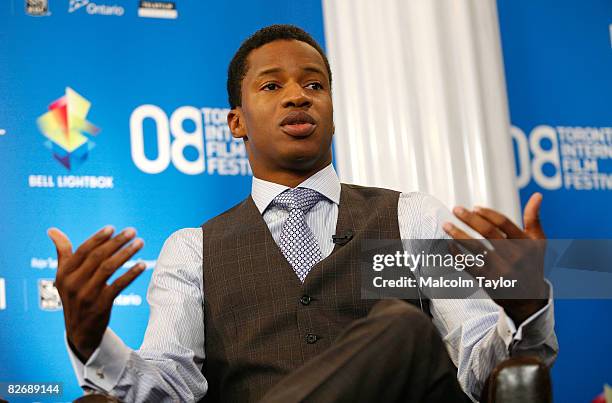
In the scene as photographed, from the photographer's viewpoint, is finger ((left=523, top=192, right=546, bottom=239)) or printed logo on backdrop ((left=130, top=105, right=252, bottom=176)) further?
printed logo on backdrop ((left=130, top=105, right=252, bottom=176))

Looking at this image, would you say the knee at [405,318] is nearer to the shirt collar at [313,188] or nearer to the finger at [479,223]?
the finger at [479,223]

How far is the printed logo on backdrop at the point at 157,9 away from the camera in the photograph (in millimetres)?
3258

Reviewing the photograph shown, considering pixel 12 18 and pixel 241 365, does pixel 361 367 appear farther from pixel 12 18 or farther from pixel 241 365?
pixel 12 18

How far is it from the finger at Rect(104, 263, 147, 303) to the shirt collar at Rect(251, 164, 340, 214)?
68 centimetres

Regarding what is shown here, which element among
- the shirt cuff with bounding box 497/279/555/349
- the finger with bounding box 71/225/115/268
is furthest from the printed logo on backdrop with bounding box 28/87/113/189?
the shirt cuff with bounding box 497/279/555/349

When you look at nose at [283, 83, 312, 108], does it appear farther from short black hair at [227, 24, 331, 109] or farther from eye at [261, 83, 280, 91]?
short black hair at [227, 24, 331, 109]

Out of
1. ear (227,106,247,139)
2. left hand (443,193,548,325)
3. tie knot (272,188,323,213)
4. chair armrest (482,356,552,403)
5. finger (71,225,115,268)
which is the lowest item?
chair armrest (482,356,552,403)

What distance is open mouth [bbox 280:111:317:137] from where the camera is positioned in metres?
2.26

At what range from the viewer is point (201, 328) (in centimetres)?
215

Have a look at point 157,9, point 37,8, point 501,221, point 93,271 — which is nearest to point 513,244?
point 501,221

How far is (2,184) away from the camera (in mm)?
2982

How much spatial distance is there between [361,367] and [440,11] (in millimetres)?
2062

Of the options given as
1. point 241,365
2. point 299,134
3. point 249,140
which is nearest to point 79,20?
point 249,140

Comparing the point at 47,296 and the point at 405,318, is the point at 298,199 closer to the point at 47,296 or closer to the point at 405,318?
the point at 405,318
